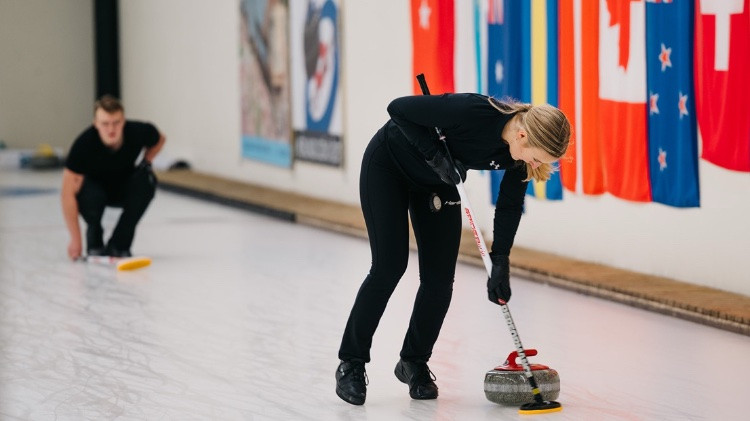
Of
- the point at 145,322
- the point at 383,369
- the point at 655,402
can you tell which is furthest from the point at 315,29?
the point at 655,402

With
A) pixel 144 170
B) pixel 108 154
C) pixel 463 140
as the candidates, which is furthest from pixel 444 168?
pixel 144 170

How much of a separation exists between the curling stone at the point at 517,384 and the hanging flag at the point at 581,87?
7.87 feet

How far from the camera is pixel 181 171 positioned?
36.1 ft

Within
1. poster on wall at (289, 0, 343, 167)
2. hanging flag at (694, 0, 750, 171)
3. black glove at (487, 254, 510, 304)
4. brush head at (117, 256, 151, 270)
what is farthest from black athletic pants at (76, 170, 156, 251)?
black glove at (487, 254, 510, 304)

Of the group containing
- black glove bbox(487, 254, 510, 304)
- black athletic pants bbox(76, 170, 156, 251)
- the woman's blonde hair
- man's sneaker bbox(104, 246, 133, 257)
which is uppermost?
the woman's blonde hair

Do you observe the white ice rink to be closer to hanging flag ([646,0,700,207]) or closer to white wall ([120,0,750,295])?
white wall ([120,0,750,295])

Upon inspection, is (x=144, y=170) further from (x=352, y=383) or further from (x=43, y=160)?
(x=43, y=160)

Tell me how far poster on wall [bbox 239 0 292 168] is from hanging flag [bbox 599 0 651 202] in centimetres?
390

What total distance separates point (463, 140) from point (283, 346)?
139cm

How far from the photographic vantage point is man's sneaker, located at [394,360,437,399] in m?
3.52

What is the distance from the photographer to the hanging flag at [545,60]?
5875mm

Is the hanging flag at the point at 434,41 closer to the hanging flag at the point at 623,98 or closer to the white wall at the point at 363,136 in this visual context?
the white wall at the point at 363,136

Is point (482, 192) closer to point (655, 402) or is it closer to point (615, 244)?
point (615, 244)

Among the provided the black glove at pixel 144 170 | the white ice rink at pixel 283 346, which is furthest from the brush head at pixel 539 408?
the black glove at pixel 144 170
